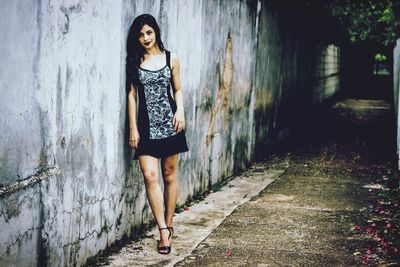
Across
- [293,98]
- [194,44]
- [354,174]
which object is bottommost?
[354,174]

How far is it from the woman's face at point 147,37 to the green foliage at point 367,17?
767cm

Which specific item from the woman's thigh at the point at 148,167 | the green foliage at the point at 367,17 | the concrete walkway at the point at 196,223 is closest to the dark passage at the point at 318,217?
the concrete walkway at the point at 196,223

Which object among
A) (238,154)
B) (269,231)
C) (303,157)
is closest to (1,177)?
(269,231)

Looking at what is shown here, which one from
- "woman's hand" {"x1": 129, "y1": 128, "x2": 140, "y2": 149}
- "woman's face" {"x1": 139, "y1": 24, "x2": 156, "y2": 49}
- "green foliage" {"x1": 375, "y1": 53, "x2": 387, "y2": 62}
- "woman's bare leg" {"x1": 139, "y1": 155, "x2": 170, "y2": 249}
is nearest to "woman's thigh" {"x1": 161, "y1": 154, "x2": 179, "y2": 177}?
"woman's bare leg" {"x1": 139, "y1": 155, "x2": 170, "y2": 249}

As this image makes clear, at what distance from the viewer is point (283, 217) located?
6.16m

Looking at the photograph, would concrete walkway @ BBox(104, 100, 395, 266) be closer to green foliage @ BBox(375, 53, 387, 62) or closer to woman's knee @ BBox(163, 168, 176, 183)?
woman's knee @ BBox(163, 168, 176, 183)

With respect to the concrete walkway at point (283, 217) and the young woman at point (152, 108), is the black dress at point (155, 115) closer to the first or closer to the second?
the young woman at point (152, 108)

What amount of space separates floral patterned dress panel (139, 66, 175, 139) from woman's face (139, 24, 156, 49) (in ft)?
0.72

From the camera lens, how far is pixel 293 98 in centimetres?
1384

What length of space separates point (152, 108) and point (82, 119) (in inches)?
32.6

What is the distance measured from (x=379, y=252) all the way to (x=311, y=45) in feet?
40.7

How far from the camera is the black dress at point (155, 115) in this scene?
480 centimetres

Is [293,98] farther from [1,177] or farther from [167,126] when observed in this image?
[1,177]

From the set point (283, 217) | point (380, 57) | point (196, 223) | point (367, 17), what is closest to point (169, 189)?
point (196, 223)
